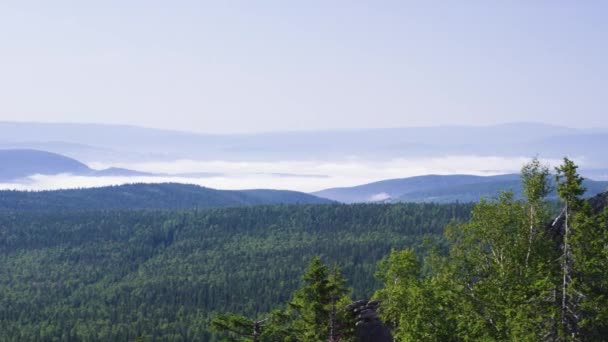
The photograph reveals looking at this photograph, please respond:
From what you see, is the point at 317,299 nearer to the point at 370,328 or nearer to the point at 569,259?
the point at 370,328

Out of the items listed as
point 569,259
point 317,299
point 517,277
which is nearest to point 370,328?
point 317,299

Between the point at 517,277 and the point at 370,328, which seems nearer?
the point at 517,277

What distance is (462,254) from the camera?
54281mm

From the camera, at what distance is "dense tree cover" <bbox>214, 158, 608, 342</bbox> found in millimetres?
38812

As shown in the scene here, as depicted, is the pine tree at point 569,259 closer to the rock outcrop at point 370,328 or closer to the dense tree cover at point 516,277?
the dense tree cover at point 516,277

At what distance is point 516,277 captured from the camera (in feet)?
151

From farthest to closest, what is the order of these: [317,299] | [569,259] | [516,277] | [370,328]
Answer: [370,328], [317,299], [516,277], [569,259]

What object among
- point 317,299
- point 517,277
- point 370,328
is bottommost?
point 370,328

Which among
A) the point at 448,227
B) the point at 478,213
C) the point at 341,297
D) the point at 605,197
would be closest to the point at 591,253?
the point at 478,213

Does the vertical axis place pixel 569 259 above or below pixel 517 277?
above

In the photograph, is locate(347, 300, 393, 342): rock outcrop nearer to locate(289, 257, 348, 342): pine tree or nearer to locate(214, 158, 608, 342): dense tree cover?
locate(214, 158, 608, 342): dense tree cover

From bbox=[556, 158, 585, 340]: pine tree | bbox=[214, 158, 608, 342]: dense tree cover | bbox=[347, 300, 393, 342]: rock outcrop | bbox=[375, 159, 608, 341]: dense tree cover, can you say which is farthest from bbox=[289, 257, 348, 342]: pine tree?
bbox=[556, 158, 585, 340]: pine tree

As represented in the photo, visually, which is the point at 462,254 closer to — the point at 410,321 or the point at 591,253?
the point at 410,321

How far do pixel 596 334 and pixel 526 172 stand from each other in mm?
15423
